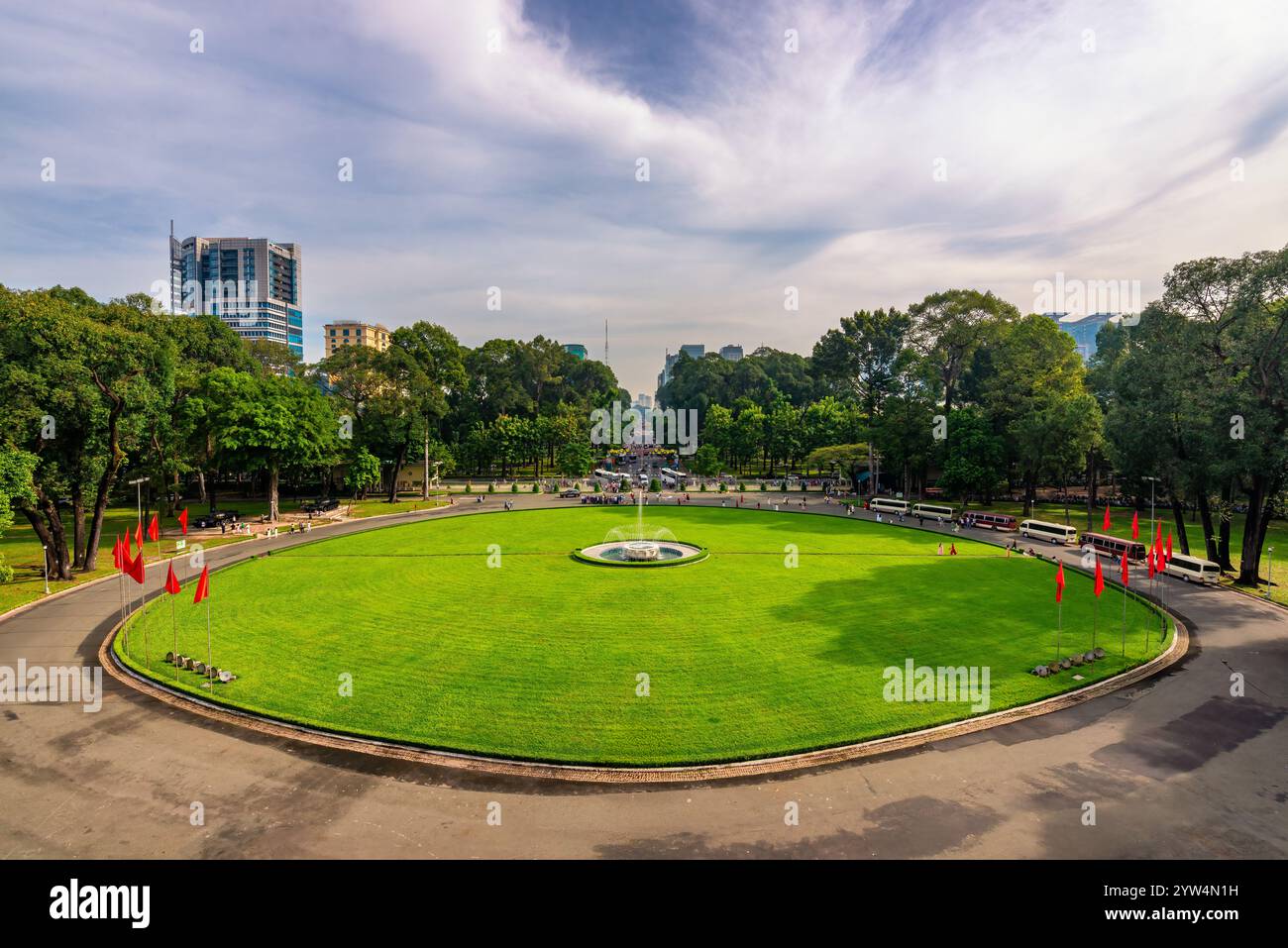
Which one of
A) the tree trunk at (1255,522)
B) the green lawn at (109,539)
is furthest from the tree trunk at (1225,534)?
the green lawn at (109,539)

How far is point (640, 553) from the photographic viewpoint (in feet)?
110

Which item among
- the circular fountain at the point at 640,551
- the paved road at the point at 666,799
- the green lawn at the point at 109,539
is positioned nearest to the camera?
the paved road at the point at 666,799

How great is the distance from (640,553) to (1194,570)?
27.4m

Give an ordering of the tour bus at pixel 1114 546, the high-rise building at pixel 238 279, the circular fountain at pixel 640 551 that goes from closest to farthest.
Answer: the circular fountain at pixel 640 551 → the tour bus at pixel 1114 546 → the high-rise building at pixel 238 279

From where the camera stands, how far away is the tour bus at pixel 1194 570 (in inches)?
1178

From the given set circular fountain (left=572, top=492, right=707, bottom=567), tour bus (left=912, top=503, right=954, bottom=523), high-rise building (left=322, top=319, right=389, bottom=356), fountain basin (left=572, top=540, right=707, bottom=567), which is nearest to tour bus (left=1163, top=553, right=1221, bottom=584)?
tour bus (left=912, top=503, right=954, bottom=523)

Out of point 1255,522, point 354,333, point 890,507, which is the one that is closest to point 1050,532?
point 1255,522

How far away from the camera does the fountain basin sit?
107ft

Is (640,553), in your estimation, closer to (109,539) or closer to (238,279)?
(109,539)

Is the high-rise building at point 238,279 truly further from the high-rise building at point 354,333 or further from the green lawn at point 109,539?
the green lawn at point 109,539

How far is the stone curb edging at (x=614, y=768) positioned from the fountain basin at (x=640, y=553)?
18.2m

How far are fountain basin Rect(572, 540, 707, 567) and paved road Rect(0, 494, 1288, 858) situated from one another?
62.5 ft

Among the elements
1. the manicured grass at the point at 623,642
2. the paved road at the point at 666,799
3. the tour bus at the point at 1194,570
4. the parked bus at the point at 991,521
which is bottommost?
the paved road at the point at 666,799
